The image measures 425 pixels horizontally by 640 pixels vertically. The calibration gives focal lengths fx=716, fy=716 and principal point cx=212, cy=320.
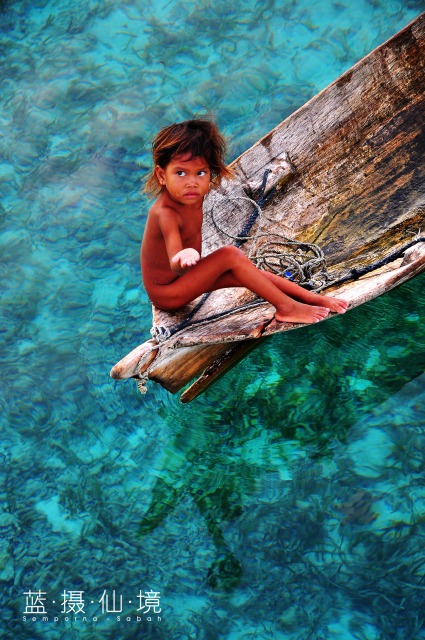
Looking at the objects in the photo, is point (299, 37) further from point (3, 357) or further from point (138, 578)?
point (138, 578)

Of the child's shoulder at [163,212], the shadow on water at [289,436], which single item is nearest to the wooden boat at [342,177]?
the shadow on water at [289,436]

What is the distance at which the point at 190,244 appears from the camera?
3.42 meters

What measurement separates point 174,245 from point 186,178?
303mm

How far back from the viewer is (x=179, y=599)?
3.37 metres

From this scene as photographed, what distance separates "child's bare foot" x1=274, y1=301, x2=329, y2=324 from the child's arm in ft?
1.72

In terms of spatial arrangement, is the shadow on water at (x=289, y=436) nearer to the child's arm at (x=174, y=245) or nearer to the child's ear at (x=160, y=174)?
the child's arm at (x=174, y=245)

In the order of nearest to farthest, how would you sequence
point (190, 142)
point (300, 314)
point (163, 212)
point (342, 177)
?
1. point (190, 142)
2. point (163, 212)
3. point (300, 314)
4. point (342, 177)

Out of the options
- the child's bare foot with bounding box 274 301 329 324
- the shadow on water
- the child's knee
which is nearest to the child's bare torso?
the child's knee

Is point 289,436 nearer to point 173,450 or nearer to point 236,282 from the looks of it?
point 173,450

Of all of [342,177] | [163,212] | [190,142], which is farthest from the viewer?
[342,177]

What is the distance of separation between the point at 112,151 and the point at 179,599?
3.56m

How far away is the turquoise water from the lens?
10.9 feet

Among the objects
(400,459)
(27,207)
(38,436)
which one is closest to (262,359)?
(400,459)

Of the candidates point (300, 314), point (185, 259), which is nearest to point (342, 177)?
point (300, 314)
